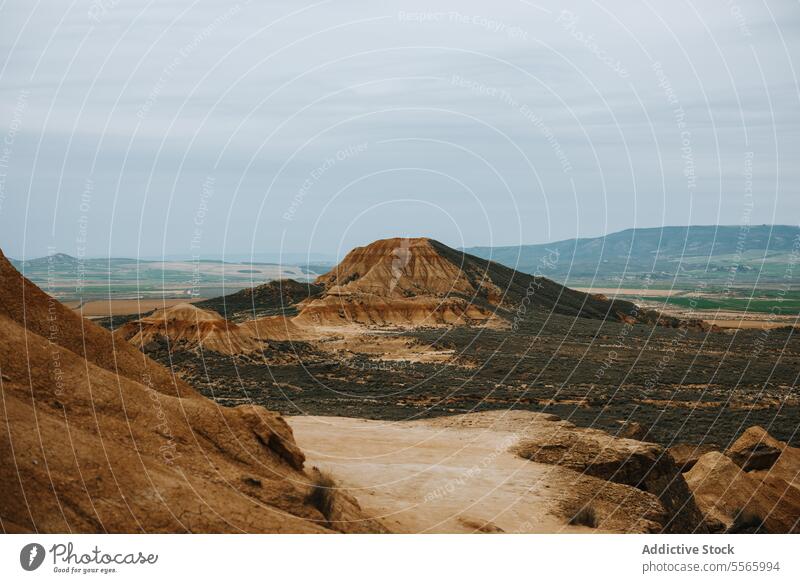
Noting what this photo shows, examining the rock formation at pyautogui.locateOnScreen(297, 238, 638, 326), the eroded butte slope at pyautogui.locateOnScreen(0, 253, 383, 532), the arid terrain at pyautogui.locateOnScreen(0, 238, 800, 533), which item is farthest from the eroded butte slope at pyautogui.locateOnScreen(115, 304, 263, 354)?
the eroded butte slope at pyautogui.locateOnScreen(0, 253, 383, 532)

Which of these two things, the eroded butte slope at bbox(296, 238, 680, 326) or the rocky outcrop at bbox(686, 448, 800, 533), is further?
the eroded butte slope at bbox(296, 238, 680, 326)

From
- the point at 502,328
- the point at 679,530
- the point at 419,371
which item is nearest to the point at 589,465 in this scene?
the point at 679,530

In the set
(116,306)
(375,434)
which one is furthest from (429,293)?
(116,306)

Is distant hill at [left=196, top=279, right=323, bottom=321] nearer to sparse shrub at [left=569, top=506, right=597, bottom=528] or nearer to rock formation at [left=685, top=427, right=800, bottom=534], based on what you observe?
rock formation at [left=685, top=427, right=800, bottom=534]

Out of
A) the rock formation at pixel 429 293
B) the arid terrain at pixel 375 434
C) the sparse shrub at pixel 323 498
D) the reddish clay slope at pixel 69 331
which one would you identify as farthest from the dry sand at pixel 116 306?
the sparse shrub at pixel 323 498

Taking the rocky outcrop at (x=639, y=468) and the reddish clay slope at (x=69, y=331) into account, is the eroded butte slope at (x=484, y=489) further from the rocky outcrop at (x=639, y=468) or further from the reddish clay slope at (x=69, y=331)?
the reddish clay slope at (x=69, y=331)
